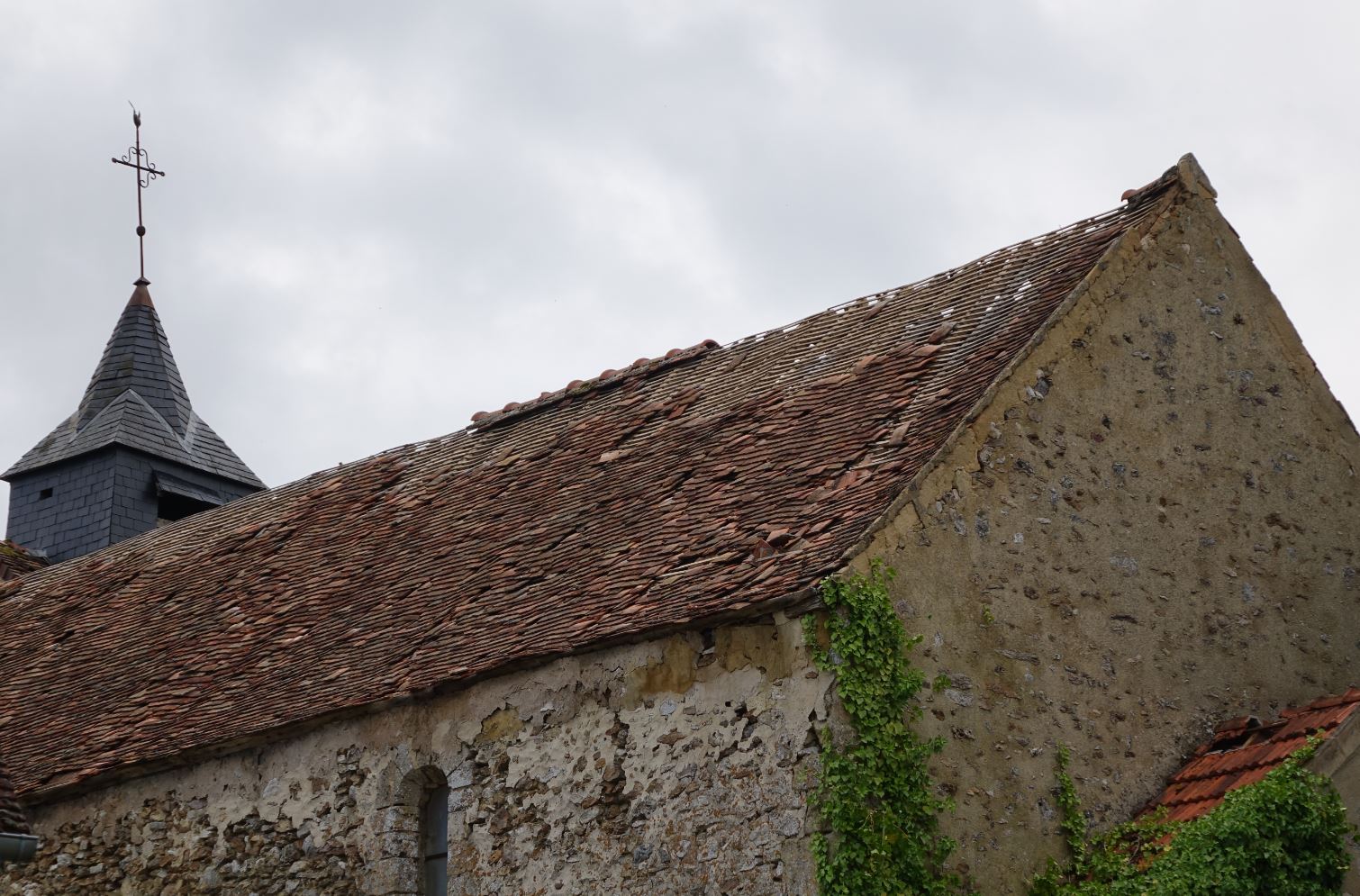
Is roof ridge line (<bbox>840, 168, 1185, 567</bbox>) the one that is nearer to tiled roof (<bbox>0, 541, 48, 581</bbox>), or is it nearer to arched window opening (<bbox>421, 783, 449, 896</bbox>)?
arched window opening (<bbox>421, 783, 449, 896</bbox>)

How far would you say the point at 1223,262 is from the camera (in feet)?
39.4

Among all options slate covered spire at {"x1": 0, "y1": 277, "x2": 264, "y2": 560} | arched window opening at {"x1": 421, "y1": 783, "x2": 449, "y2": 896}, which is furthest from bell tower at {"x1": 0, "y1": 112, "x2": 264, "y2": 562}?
arched window opening at {"x1": 421, "y1": 783, "x2": 449, "y2": 896}

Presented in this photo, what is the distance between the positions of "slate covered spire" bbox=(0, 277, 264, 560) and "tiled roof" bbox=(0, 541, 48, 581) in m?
0.43

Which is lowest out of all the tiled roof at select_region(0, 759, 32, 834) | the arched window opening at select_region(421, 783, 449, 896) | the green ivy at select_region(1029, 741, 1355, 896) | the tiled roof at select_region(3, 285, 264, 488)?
the green ivy at select_region(1029, 741, 1355, 896)

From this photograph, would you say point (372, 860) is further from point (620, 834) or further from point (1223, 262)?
point (1223, 262)

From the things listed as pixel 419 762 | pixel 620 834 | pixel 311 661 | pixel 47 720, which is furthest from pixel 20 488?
pixel 620 834

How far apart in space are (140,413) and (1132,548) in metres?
16.8

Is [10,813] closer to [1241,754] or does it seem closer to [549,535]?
[549,535]

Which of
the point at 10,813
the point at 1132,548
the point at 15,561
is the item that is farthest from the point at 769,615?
the point at 15,561

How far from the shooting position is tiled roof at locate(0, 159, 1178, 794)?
411 inches

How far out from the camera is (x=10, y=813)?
1266 cm

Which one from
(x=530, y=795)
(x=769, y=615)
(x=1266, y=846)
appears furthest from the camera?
(x=530, y=795)

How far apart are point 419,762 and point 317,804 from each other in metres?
0.95

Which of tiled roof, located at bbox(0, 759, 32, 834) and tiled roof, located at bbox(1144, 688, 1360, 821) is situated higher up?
tiled roof, located at bbox(0, 759, 32, 834)
